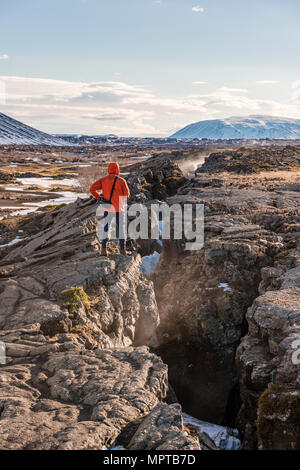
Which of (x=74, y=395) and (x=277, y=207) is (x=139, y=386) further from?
(x=277, y=207)

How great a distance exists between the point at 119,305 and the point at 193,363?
5.35 m

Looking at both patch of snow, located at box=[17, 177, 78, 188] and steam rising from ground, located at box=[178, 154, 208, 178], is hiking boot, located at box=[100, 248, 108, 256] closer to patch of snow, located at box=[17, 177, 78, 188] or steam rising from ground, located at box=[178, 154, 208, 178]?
steam rising from ground, located at box=[178, 154, 208, 178]

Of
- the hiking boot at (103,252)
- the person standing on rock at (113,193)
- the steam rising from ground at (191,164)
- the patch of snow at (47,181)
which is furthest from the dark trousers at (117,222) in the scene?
the patch of snow at (47,181)

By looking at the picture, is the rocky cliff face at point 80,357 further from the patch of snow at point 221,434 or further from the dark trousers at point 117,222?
the patch of snow at point 221,434

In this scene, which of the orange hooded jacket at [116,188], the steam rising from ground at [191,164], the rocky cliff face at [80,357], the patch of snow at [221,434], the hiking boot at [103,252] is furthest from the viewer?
the steam rising from ground at [191,164]

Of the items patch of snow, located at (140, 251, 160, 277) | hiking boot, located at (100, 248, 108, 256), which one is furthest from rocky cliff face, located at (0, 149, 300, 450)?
patch of snow, located at (140, 251, 160, 277)

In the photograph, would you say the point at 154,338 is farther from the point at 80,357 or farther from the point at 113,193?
the point at 80,357

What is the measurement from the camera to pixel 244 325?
17.1m

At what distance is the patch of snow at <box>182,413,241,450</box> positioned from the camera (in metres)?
12.3

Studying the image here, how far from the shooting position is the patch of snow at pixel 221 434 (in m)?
12.3

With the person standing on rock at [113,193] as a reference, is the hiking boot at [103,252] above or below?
below

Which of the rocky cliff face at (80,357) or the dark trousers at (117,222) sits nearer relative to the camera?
the rocky cliff face at (80,357)

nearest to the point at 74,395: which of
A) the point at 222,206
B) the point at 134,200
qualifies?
the point at 222,206

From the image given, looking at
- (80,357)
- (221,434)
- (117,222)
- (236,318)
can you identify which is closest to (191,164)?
(236,318)
